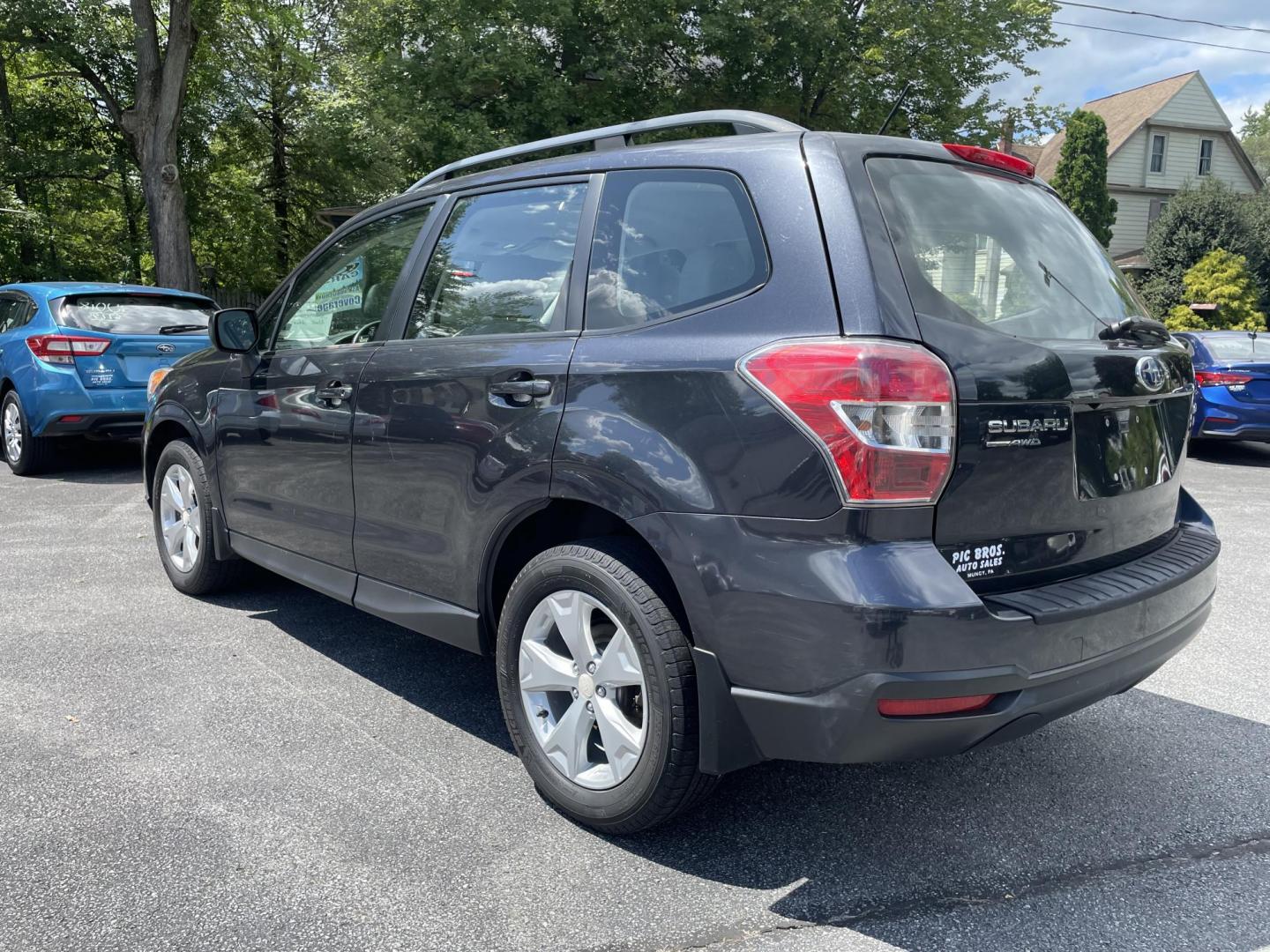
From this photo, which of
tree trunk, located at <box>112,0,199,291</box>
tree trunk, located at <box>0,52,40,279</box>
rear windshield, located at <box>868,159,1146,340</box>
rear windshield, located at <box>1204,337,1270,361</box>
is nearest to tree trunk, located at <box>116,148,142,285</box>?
tree trunk, located at <box>0,52,40,279</box>

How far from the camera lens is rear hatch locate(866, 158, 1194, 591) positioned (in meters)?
2.29

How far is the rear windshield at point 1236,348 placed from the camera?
1065cm

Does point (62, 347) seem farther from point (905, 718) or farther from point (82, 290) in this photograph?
point (905, 718)

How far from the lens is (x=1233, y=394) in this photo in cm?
1040

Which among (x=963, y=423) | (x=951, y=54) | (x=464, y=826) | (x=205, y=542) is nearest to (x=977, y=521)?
(x=963, y=423)

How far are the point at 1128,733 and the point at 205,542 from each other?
393cm

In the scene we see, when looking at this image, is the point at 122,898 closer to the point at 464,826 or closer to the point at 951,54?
the point at 464,826

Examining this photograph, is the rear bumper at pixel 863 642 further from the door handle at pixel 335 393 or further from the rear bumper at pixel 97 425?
the rear bumper at pixel 97 425

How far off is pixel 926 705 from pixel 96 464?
9084 millimetres

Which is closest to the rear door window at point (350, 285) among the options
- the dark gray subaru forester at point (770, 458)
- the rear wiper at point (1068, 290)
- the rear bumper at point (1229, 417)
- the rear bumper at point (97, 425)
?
the dark gray subaru forester at point (770, 458)

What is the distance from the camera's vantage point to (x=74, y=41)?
15.2 m

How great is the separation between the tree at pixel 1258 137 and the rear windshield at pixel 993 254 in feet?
277

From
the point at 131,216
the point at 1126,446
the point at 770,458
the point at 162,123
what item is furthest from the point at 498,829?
the point at 131,216

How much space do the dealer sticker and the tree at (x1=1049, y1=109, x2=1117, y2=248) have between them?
32907mm
